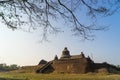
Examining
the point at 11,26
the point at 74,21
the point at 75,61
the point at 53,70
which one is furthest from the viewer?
the point at 53,70

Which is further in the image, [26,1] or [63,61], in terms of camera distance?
[63,61]

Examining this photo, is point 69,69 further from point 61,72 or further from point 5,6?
point 5,6

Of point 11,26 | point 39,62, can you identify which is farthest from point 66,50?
point 11,26

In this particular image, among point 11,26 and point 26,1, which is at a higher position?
point 26,1

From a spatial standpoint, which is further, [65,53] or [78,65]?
[65,53]

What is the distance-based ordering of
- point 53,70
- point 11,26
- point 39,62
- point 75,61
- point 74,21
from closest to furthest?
point 74,21 < point 11,26 < point 75,61 < point 53,70 < point 39,62

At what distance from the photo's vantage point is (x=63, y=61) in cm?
6575

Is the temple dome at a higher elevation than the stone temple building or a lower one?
higher

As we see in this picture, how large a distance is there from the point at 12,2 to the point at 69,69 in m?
49.6

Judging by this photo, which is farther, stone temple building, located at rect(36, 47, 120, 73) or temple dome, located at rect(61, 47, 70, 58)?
temple dome, located at rect(61, 47, 70, 58)

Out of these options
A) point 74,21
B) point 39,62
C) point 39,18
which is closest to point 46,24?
point 39,18

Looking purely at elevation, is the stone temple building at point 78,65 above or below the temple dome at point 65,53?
below

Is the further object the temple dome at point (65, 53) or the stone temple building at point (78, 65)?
the temple dome at point (65, 53)

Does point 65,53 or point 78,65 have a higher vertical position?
point 65,53
